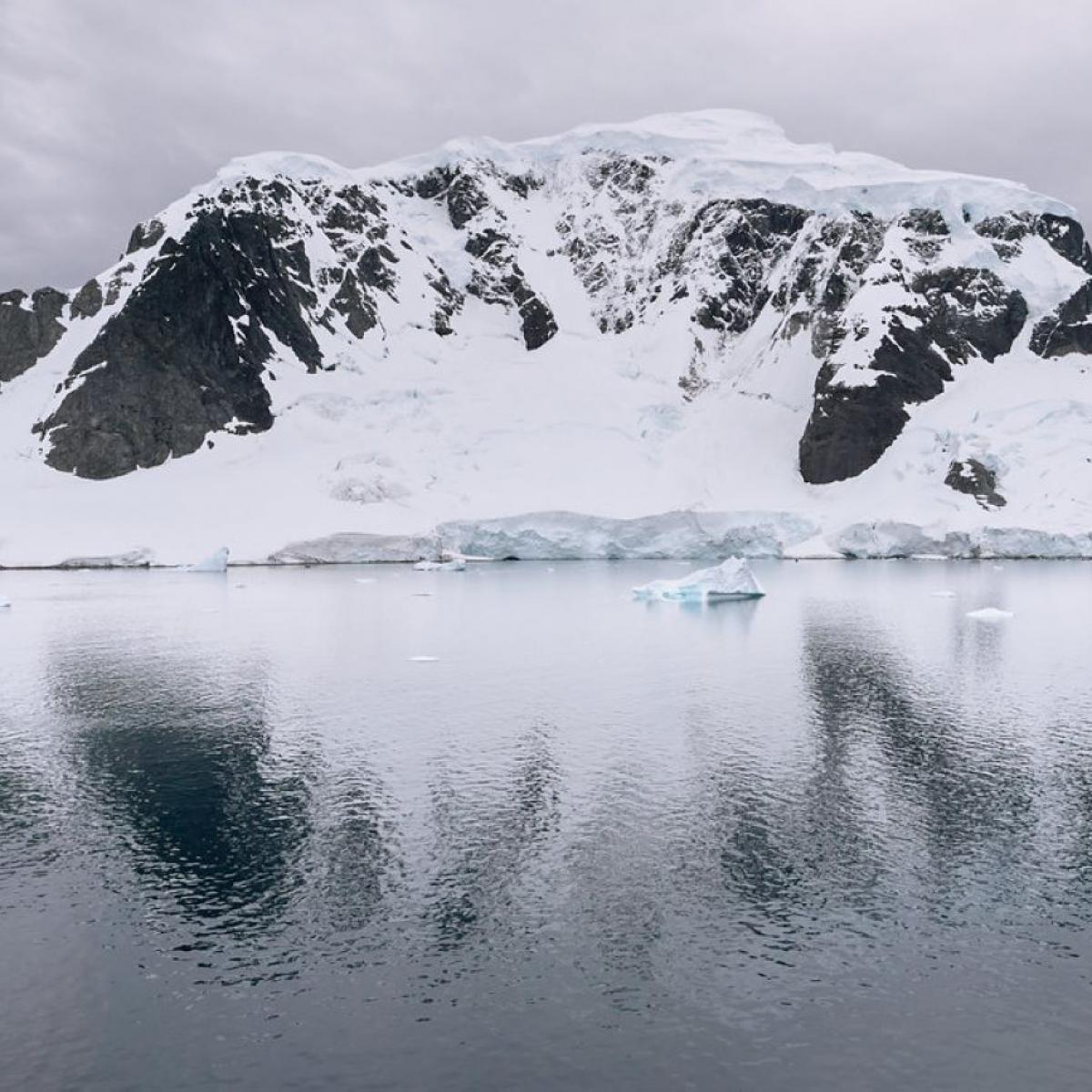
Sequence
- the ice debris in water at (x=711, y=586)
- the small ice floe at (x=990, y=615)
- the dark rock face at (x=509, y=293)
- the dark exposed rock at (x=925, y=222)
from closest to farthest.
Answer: the small ice floe at (x=990, y=615), the ice debris in water at (x=711, y=586), the dark rock face at (x=509, y=293), the dark exposed rock at (x=925, y=222)

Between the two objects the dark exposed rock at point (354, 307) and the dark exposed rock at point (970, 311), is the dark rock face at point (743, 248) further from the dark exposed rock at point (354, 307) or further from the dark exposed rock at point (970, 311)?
the dark exposed rock at point (354, 307)

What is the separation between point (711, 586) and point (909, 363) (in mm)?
74484

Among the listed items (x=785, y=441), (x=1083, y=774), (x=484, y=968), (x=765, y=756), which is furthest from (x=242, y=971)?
(x=785, y=441)

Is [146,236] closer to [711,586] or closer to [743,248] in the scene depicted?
[743,248]

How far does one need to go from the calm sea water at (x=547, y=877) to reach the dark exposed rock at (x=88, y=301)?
10896 centimetres

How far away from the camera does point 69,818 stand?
52.7ft

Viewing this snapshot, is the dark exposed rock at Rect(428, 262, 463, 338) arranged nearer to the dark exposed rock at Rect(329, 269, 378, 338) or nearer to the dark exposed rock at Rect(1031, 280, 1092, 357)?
the dark exposed rock at Rect(329, 269, 378, 338)

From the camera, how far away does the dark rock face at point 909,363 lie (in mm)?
111438

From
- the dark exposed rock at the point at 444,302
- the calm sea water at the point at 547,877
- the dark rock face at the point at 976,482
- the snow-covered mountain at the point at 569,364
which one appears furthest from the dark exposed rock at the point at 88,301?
the calm sea water at the point at 547,877

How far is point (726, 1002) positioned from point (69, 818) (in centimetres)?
1111

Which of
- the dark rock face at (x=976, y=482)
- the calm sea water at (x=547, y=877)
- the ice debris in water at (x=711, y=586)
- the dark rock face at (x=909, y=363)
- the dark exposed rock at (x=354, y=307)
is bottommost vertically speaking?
the calm sea water at (x=547, y=877)

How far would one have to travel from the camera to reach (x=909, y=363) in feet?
383

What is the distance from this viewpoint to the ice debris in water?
5309 centimetres

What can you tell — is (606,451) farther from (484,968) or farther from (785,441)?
(484,968)
